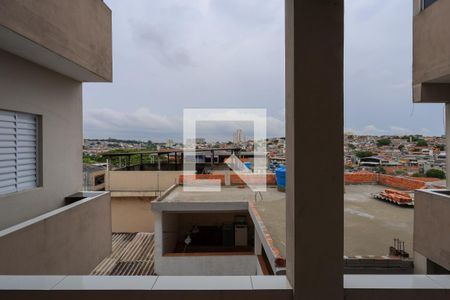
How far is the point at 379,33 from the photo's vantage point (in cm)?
315

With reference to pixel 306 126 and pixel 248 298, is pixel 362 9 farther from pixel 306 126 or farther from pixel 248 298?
pixel 248 298

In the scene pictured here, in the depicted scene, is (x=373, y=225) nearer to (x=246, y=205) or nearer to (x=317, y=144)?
(x=246, y=205)

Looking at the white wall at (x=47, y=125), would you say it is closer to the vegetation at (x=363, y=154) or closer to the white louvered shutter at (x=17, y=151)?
the white louvered shutter at (x=17, y=151)

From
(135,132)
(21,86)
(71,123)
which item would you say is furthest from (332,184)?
(135,132)

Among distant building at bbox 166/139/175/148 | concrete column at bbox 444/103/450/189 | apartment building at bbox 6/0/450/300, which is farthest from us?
distant building at bbox 166/139/175/148

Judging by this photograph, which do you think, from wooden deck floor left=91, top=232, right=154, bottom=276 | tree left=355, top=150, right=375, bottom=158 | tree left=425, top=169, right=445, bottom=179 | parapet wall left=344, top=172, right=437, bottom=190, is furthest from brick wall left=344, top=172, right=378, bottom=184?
wooden deck floor left=91, top=232, right=154, bottom=276

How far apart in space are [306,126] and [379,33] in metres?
2.78

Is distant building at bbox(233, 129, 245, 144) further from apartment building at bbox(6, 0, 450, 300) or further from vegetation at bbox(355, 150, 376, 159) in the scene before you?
apartment building at bbox(6, 0, 450, 300)

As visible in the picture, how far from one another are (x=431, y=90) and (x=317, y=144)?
4.23m

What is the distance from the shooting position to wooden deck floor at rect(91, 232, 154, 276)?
6.83m

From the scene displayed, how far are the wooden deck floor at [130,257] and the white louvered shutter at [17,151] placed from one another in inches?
120

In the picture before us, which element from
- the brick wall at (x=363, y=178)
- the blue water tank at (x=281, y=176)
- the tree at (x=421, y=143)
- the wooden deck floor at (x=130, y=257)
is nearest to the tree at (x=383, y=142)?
the tree at (x=421, y=143)

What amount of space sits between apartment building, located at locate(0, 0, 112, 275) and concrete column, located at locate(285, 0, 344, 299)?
281 centimetres

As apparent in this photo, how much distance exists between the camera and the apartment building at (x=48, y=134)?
9.20ft
